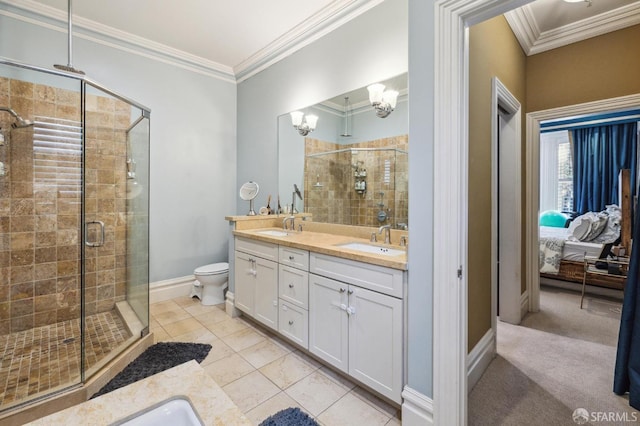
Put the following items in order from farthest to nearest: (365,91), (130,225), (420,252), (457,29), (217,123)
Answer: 1. (217,123)
2. (130,225)
3. (365,91)
4. (420,252)
5. (457,29)

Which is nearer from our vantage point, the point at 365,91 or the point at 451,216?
the point at 451,216

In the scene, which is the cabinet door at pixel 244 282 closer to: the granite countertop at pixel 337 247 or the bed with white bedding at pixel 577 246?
the granite countertop at pixel 337 247

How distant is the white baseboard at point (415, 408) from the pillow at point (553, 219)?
228 inches

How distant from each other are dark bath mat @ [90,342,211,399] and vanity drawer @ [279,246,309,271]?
969 mm

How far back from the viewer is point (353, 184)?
2576mm

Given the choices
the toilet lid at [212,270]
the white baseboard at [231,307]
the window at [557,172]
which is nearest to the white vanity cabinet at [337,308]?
the white baseboard at [231,307]

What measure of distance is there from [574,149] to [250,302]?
21.7 feet

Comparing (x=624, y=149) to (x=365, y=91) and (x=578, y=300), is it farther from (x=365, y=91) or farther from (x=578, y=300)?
(x=365, y=91)

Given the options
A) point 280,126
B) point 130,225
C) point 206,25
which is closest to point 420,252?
point 280,126

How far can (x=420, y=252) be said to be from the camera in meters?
1.48

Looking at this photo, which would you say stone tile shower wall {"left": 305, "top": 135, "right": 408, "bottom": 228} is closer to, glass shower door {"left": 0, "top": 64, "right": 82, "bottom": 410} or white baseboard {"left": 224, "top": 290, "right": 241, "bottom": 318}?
white baseboard {"left": 224, "top": 290, "right": 241, "bottom": 318}

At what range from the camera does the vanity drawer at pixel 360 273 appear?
61.8 inches

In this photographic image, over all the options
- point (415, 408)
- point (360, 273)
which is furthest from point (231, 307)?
point (415, 408)

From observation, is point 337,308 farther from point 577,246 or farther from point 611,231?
point 611,231
